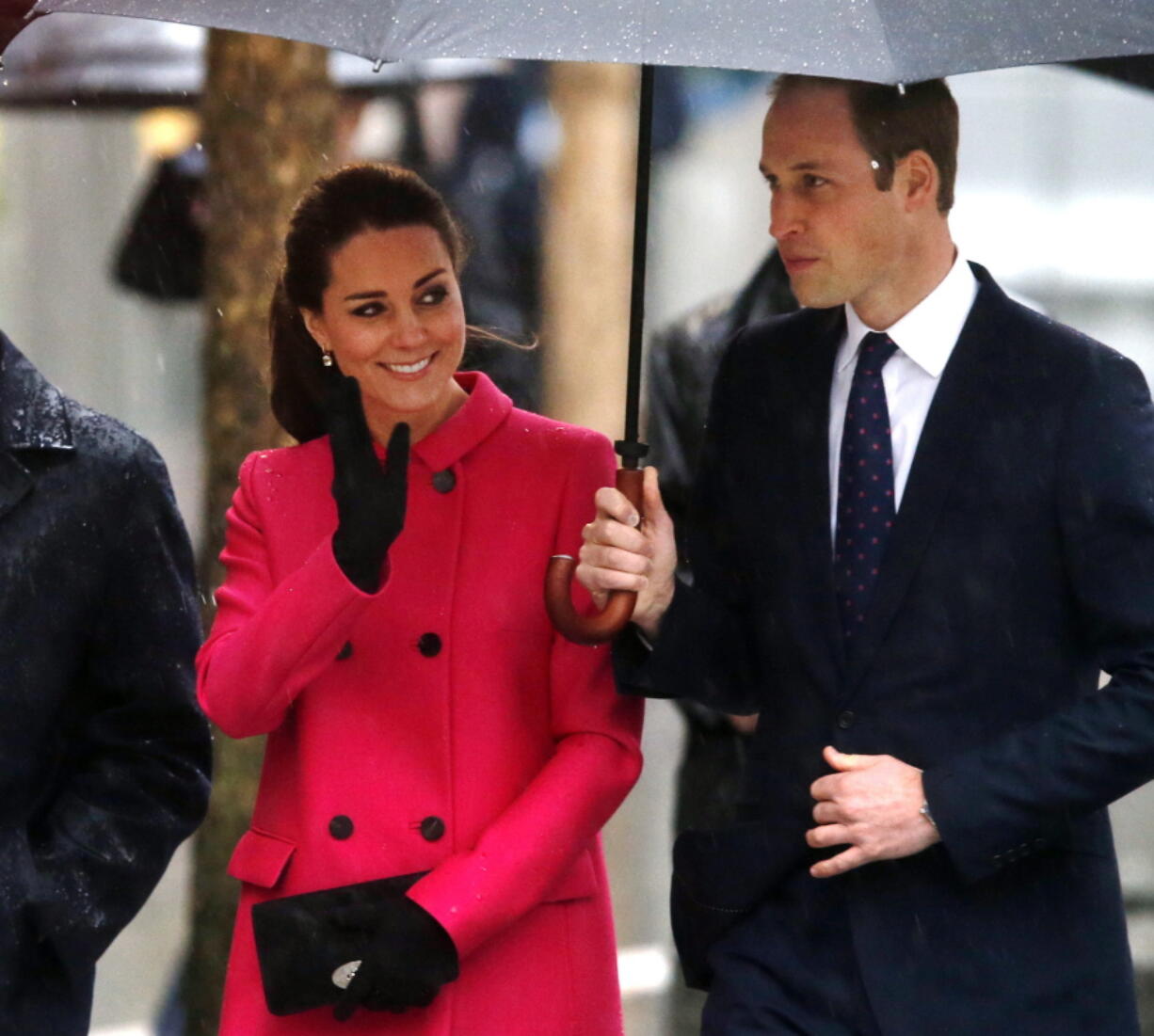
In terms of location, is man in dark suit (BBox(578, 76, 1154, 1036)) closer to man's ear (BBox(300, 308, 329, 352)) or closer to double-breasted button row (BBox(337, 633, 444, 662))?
double-breasted button row (BBox(337, 633, 444, 662))

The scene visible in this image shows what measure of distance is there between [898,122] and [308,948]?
1.60 m

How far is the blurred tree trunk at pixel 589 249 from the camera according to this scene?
772 cm

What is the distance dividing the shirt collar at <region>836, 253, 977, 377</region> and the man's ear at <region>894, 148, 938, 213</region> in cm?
12

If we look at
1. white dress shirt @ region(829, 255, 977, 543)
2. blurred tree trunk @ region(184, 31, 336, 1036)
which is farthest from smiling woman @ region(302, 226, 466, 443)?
blurred tree trunk @ region(184, 31, 336, 1036)

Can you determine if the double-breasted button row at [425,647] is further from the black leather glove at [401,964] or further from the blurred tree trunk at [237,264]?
the blurred tree trunk at [237,264]

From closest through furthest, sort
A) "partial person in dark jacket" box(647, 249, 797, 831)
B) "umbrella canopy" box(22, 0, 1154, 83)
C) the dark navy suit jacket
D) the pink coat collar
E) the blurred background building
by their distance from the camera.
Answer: "umbrella canopy" box(22, 0, 1154, 83) → the dark navy suit jacket → the pink coat collar → "partial person in dark jacket" box(647, 249, 797, 831) → the blurred background building

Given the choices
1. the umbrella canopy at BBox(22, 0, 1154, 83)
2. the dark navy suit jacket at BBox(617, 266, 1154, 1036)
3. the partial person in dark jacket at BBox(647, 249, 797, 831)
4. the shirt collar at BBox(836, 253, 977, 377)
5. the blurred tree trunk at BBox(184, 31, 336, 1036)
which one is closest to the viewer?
the umbrella canopy at BBox(22, 0, 1154, 83)

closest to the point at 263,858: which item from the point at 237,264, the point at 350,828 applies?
the point at 350,828

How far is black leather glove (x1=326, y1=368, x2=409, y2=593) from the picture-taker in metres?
3.51

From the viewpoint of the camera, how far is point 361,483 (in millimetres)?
3504

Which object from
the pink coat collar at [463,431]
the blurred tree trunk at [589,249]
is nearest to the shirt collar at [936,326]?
the pink coat collar at [463,431]

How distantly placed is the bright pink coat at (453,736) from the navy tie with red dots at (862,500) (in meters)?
0.45

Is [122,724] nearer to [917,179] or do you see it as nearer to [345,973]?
[345,973]

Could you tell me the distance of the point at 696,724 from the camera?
5.30 m
